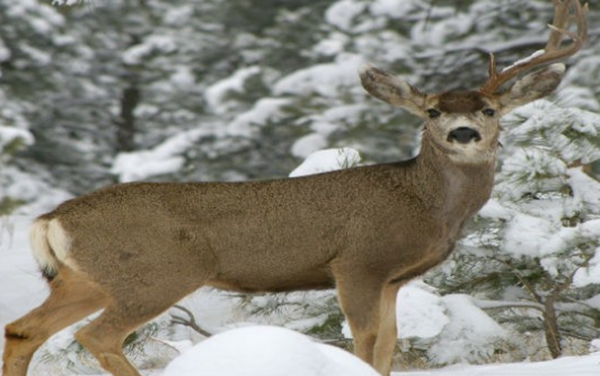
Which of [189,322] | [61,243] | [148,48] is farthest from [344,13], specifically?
[61,243]

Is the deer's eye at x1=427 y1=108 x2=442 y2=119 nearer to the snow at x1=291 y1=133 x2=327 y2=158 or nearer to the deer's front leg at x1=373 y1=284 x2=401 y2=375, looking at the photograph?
the deer's front leg at x1=373 y1=284 x2=401 y2=375

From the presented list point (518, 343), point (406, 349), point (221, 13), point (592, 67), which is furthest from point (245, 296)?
point (221, 13)

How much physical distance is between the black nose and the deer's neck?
26 centimetres

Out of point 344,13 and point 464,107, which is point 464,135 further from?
point 344,13

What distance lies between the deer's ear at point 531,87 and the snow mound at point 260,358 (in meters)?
2.85

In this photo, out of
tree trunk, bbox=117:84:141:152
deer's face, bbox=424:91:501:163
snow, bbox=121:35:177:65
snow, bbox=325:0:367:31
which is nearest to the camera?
deer's face, bbox=424:91:501:163

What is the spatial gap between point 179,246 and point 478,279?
279 cm

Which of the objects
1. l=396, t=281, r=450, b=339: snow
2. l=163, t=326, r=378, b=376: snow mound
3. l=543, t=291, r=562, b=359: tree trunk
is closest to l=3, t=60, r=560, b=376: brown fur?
l=396, t=281, r=450, b=339: snow

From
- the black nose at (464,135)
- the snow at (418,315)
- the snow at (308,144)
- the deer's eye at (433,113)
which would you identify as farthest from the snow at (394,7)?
the black nose at (464,135)

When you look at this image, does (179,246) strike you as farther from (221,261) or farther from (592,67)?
(592,67)

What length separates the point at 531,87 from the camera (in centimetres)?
626

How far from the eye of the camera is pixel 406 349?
7.30 metres

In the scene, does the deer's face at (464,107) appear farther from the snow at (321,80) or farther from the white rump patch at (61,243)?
the snow at (321,80)

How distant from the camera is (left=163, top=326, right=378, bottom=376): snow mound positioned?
3531 mm
